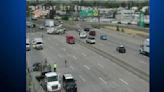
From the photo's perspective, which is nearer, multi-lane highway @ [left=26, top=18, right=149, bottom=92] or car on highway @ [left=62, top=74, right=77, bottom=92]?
→ car on highway @ [left=62, top=74, right=77, bottom=92]

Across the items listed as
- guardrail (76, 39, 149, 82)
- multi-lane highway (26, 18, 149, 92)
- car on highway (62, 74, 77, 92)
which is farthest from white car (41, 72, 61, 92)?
guardrail (76, 39, 149, 82)

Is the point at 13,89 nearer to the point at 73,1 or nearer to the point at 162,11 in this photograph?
the point at 162,11

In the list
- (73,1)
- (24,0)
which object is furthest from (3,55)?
(73,1)

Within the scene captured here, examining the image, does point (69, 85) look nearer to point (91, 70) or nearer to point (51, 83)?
point (51, 83)

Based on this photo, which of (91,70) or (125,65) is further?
(125,65)

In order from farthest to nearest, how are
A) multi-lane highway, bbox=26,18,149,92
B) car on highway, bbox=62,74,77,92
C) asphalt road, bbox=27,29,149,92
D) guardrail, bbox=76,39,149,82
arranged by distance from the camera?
guardrail, bbox=76,39,149,82, multi-lane highway, bbox=26,18,149,92, asphalt road, bbox=27,29,149,92, car on highway, bbox=62,74,77,92

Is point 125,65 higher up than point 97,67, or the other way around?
point 125,65

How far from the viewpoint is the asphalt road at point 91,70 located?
38.4ft

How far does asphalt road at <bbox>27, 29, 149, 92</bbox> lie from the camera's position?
1171cm

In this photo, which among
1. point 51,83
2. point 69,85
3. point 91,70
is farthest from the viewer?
point 91,70

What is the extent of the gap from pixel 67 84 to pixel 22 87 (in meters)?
6.52

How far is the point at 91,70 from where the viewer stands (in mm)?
14789

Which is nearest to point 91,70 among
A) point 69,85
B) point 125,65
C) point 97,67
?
point 97,67

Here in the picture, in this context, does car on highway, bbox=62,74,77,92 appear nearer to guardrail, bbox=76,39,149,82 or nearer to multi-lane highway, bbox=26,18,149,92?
multi-lane highway, bbox=26,18,149,92
